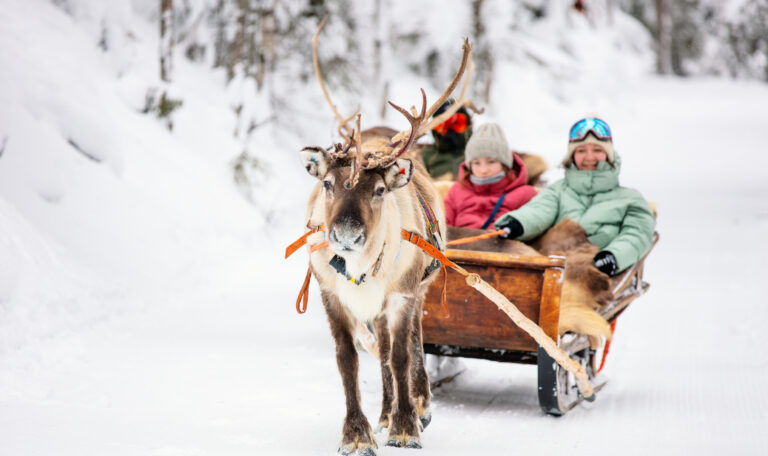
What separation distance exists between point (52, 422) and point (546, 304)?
2.82 m

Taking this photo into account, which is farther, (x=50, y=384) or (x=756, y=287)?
(x=756, y=287)

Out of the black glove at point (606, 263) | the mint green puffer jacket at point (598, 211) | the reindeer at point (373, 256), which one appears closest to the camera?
the reindeer at point (373, 256)

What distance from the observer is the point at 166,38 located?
1144 centimetres

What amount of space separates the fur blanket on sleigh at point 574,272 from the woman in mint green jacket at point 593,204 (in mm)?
121

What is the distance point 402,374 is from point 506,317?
3.50 feet

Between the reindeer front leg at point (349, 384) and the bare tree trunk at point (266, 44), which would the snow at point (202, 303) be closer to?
the reindeer front leg at point (349, 384)

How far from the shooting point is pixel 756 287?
8906mm

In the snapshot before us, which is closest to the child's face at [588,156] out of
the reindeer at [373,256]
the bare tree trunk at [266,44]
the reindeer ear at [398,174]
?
the reindeer at [373,256]

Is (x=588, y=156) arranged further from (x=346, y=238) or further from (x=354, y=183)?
(x=346, y=238)

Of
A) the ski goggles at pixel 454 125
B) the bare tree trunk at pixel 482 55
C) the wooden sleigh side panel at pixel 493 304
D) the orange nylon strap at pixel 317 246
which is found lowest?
the wooden sleigh side panel at pixel 493 304

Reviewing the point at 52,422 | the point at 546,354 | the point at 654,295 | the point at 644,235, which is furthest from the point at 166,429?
the point at 654,295

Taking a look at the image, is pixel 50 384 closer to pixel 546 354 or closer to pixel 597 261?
pixel 546 354

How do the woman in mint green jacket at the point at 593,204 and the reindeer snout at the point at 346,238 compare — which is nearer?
the reindeer snout at the point at 346,238

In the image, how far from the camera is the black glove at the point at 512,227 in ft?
18.8
